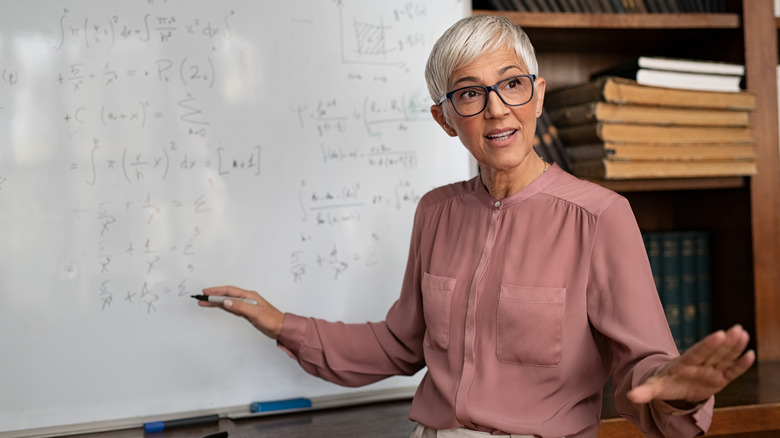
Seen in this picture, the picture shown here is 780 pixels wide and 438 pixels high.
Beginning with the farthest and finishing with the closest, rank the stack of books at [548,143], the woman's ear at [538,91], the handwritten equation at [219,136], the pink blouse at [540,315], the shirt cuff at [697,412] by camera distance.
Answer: the stack of books at [548,143], the handwritten equation at [219,136], the woman's ear at [538,91], the pink blouse at [540,315], the shirt cuff at [697,412]

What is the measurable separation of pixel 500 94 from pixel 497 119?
0.04m

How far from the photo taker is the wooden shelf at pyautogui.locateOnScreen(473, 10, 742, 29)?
1.79m

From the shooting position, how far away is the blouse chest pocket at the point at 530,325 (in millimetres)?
1130

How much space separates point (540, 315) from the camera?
113cm

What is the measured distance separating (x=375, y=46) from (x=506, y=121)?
2.05ft

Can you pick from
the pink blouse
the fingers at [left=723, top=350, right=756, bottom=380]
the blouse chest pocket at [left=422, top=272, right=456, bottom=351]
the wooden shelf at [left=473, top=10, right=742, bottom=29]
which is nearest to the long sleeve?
the pink blouse

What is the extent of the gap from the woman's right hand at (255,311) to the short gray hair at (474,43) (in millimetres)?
556

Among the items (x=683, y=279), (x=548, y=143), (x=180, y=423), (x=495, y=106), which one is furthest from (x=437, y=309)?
(x=683, y=279)

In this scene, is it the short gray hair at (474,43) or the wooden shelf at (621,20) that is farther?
the wooden shelf at (621,20)

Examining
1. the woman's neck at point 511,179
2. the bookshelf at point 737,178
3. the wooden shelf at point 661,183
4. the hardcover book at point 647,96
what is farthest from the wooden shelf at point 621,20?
the woman's neck at point 511,179

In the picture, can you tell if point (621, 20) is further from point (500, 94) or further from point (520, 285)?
point (520, 285)

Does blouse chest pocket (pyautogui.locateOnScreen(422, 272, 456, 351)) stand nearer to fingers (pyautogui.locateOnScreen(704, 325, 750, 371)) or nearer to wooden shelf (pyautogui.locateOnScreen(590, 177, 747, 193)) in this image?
fingers (pyautogui.locateOnScreen(704, 325, 750, 371))

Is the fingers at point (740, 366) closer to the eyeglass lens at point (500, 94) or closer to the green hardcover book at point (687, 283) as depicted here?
the eyeglass lens at point (500, 94)

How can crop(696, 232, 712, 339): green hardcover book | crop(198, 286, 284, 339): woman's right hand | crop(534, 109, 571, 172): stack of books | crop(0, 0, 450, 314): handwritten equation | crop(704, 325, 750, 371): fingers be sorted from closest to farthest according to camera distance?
crop(704, 325, 750, 371): fingers
crop(198, 286, 284, 339): woman's right hand
crop(0, 0, 450, 314): handwritten equation
crop(534, 109, 571, 172): stack of books
crop(696, 232, 712, 339): green hardcover book
